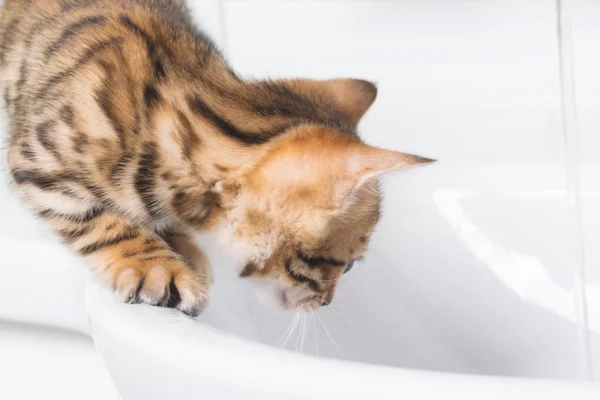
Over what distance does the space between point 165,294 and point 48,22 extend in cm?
46

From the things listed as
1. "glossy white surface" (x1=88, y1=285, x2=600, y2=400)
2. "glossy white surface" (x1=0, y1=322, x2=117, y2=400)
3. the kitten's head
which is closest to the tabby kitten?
the kitten's head

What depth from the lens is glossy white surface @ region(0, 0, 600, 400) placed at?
3.27 ft

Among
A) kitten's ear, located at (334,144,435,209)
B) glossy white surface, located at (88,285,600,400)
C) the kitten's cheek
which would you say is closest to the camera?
glossy white surface, located at (88,285,600,400)

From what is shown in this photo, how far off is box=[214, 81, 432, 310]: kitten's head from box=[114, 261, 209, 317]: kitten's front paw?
86mm

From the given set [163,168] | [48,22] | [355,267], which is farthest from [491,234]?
[48,22]

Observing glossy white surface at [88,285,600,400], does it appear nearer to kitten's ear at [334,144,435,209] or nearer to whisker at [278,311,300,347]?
kitten's ear at [334,144,435,209]

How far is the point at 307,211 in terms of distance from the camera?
74 centimetres

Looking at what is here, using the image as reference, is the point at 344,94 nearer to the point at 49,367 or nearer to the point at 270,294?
the point at 270,294

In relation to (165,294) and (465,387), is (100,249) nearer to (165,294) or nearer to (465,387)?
(165,294)

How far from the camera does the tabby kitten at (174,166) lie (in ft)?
2.43

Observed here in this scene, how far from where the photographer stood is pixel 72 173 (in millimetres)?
796

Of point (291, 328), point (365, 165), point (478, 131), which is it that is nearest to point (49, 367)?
point (291, 328)

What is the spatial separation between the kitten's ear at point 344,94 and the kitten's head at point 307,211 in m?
0.13

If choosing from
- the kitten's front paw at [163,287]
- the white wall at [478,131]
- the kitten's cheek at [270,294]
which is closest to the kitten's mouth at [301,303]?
the kitten's cheek at [270,294]
